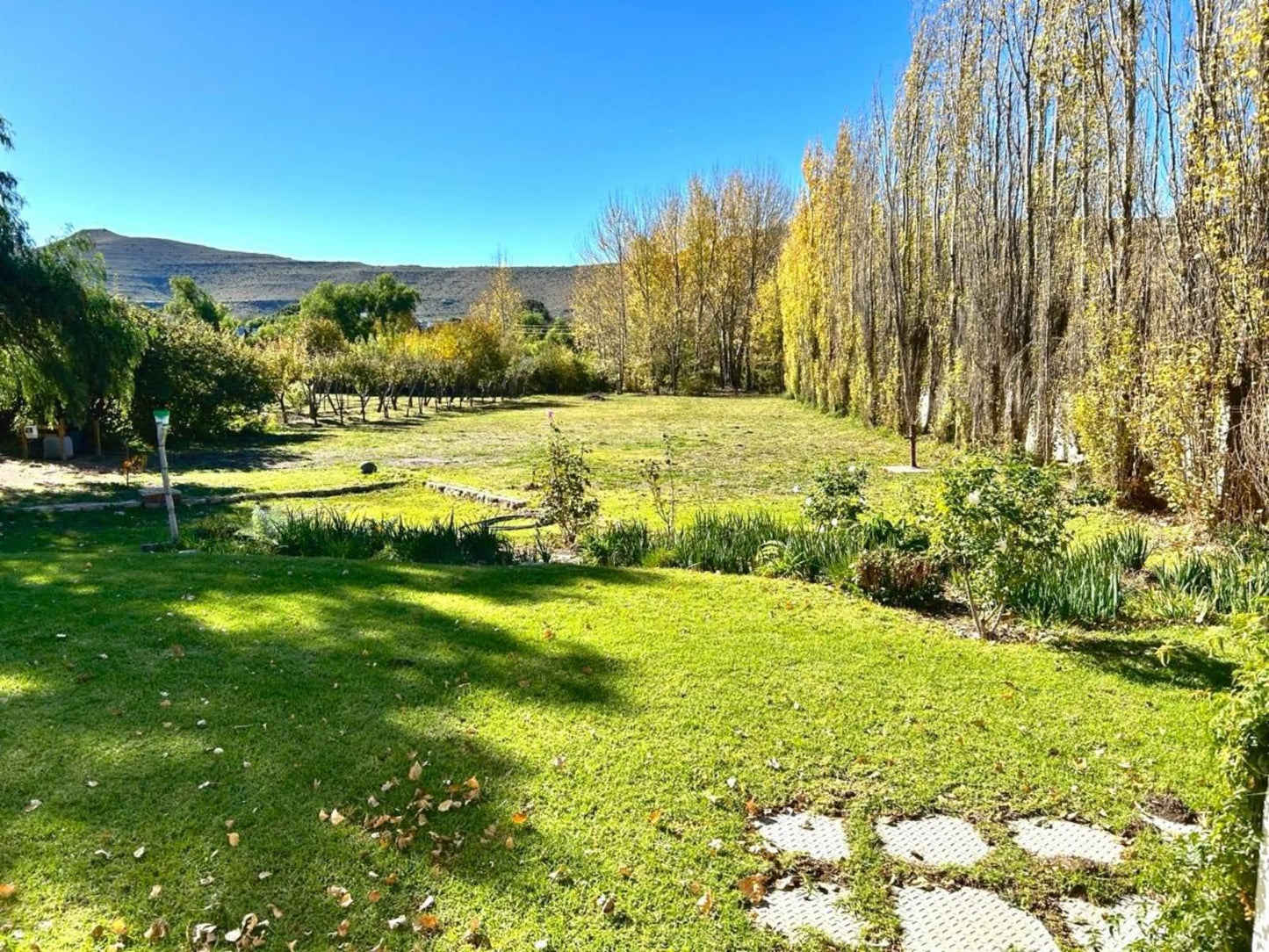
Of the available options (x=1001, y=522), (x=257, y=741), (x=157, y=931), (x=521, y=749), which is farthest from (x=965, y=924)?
(x=257, y=741)

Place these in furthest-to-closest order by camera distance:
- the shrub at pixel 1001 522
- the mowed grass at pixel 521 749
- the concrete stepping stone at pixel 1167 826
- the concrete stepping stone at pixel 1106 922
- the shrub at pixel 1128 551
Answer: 1. the shrub at pixel 1128 551
2. the shrub at pixel 1001 522
3. the concrete stepping stone at pixel 1167 826
4. the mowed grass at pixel 521 749
5. the concrete stepping stone at pixel 1106 922

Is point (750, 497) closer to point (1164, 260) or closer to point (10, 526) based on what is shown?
point (1164, 260)

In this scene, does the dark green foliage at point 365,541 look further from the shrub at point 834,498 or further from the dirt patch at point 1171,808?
the dirt patch at point 1171,808

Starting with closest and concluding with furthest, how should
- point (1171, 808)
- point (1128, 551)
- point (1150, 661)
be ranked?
point (1171, 808)
point (1150, 661)
point (1128, 551)

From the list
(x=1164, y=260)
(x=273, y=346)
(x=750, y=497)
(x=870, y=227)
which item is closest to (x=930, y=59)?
(x=870, y=227)

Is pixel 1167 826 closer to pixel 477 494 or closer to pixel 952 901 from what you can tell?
pixel 952 901

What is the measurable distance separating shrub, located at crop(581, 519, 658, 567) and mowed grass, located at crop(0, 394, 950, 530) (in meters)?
1.57

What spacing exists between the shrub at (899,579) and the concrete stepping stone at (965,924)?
2.76m

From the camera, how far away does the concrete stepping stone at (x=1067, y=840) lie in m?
2.22

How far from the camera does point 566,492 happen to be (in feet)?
21.8

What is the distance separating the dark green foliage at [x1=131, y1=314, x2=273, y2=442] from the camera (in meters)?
15.3

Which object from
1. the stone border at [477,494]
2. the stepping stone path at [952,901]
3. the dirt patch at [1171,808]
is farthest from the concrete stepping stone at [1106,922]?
the stone border at [477,494]

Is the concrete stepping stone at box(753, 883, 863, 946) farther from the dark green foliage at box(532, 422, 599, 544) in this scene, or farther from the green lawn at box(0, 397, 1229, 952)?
the dark green foliage at box(532, 422, 599, 544)

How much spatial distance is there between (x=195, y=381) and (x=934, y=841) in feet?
59.6
